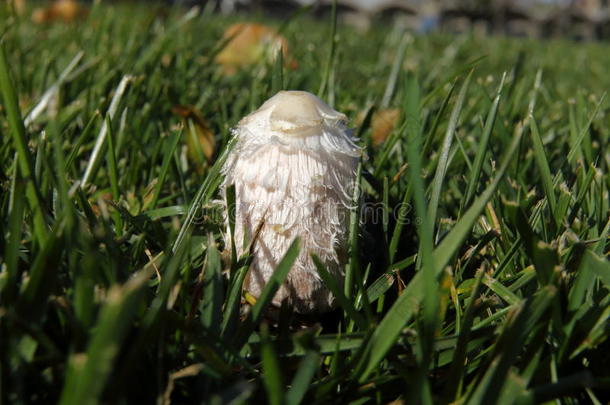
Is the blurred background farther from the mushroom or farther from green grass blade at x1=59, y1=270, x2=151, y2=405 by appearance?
green grass blade at x1=59, y1=270, x2=151, y2=405

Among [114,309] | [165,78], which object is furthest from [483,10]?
[114,309]

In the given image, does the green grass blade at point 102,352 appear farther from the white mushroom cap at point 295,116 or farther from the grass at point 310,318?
the white mushroom cap at point 295,116

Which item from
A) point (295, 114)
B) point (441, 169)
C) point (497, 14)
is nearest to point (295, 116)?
point (295, 114)

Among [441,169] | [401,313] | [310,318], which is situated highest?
[441,169]

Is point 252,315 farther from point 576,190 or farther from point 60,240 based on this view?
point 576,190

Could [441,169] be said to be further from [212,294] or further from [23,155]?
[23,155]

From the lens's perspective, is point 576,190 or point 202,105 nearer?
point 576,190

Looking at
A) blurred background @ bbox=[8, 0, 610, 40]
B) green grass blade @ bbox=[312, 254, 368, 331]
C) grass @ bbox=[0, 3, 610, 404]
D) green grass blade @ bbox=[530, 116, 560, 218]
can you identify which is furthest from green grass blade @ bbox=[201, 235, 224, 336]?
blurred background @ bbox=[8, 0, 610, 40]

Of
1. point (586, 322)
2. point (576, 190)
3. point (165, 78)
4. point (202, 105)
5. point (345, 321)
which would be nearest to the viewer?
point (586, 322)

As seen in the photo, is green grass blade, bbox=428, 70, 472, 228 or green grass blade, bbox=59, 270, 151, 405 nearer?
green grass blade, bbox=59, 270, 151, 405
